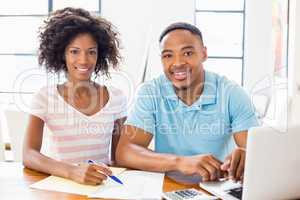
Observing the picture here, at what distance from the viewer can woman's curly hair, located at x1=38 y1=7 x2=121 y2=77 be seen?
1815mm

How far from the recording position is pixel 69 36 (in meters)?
1.80

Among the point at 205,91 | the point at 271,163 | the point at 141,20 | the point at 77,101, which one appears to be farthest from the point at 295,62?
the point at 271,163

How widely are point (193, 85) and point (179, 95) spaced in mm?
81

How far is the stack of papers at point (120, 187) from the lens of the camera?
4.02 ft

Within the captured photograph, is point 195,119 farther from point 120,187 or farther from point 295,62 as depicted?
point 295,62

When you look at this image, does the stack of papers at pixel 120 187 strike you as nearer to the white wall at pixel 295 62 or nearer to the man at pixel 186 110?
the man at pixel 186 110

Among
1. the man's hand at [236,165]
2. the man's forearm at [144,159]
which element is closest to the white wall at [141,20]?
the man's forearm at [144,159]

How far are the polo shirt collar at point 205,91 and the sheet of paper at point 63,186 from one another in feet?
1.92

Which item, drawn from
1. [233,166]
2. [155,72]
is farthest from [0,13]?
[233,166]

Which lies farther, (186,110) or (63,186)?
(186,110)

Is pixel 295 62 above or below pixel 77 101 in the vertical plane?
above

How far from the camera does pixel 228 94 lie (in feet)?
5.72

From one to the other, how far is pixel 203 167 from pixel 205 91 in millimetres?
504

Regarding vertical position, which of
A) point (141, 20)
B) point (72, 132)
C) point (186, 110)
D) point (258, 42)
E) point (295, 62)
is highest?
point (141, 20)
